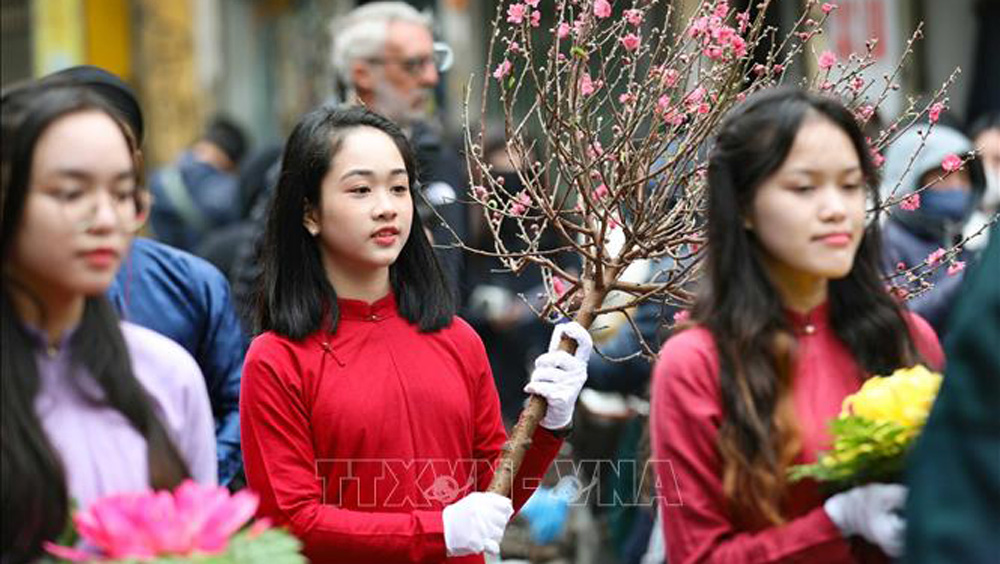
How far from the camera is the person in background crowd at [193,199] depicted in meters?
11.5

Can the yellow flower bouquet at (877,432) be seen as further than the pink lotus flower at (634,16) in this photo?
No

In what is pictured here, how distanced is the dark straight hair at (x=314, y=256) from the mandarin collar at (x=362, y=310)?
1.0 inches

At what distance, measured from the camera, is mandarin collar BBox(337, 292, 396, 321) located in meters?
4.64

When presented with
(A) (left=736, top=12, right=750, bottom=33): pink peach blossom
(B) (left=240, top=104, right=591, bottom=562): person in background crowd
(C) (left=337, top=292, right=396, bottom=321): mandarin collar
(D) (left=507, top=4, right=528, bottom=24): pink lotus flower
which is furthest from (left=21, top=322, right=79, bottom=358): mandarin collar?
(A) (left=736, top=12, right=750, bottom=33): pink peach blossom

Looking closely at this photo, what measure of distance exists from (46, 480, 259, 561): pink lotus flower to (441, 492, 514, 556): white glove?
40.1 inches

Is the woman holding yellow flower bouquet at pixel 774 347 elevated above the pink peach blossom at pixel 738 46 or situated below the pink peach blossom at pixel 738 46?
below

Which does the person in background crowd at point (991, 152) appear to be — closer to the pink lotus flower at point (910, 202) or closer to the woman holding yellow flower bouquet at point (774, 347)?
the pink lotus flower at point (910, 202)

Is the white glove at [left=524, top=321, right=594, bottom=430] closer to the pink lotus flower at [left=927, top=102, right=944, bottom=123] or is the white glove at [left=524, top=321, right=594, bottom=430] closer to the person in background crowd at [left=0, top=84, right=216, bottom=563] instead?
the pink lotus flower at [left=927, top=102, right=944, bottom=123]

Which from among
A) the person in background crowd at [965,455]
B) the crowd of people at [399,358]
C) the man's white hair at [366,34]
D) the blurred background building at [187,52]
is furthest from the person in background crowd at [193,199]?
the person in background crowd at [965,455]

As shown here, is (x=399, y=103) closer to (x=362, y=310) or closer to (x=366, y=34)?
(x=366, y=34)

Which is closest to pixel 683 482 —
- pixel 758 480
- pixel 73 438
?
pixel 758 480

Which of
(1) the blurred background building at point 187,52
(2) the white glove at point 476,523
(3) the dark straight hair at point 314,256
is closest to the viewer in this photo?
(2) the white glove at point 476,523

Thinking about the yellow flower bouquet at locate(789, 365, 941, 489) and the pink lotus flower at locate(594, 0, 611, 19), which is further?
the pink lotus flower at locate(594, 0, 611, 19)

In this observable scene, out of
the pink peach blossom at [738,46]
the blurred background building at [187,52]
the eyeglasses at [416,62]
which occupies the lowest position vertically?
the pink peach blossom at [738,46]
